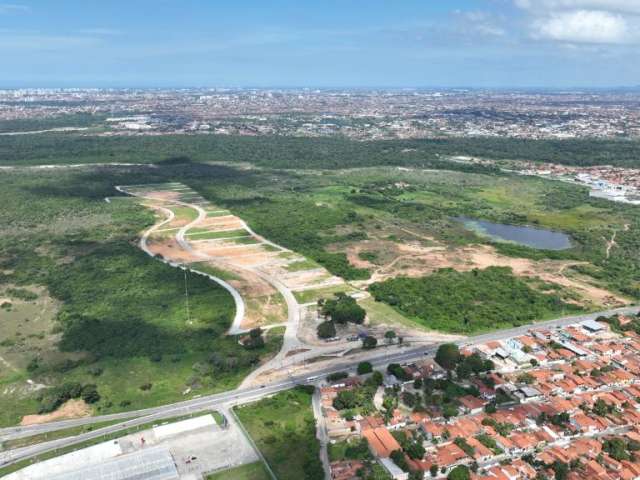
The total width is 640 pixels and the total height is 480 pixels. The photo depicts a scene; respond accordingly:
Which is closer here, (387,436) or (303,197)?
(387,436)

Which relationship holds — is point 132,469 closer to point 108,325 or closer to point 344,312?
point 108,325

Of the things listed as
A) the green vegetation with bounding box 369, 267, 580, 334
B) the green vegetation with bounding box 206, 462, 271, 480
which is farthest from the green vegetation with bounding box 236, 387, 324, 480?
the green vegetation with bounding box 369, 267, 580, 334

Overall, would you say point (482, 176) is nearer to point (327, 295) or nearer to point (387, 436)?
point (327, 295)

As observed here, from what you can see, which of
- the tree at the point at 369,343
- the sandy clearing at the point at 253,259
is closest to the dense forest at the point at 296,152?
the sandy clearing at the point at 253,259

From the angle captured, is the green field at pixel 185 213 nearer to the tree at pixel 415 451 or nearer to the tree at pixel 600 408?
the tree at pixel 415 451

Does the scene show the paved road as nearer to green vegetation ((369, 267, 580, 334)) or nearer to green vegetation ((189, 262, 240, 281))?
green vegetation ((369, 267, 580, 334))

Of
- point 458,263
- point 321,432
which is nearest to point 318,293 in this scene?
point 458,263

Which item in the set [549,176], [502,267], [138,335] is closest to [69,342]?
[138,335]
